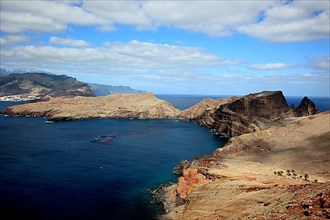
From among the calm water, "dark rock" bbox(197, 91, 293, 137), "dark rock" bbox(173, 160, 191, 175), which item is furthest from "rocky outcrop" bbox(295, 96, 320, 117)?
"dark rock" bbox(173, 160, 191, 175)

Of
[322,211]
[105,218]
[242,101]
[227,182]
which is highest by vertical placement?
[242,101]

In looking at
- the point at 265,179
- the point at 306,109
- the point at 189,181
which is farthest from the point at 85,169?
the point at 306,109

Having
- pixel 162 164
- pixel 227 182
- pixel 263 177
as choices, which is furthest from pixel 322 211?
pixel 162 164

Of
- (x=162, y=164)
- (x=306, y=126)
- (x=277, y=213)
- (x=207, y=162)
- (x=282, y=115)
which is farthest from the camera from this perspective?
(x=282, y=115)

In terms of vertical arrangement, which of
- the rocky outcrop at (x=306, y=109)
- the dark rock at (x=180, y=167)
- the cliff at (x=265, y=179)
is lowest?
the dark rock at (x=180, y=167)

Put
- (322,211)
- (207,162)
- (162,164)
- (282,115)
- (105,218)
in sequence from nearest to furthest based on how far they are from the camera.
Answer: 1. (322,211)
2. (105,218)
3. (207,162)
4. (162,164)
5. (282,115)

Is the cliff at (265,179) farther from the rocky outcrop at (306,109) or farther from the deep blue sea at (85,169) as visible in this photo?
the rocky outcrop at (306,109)

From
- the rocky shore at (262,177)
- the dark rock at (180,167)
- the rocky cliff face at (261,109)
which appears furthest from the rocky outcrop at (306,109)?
the dark rock at (180,167)

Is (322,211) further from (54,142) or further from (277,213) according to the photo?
(54,142)

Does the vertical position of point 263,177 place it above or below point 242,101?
below
